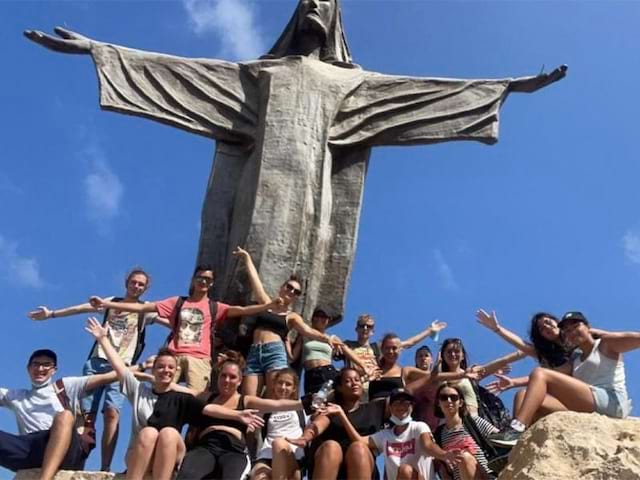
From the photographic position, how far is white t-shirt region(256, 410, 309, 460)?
19.1 ft

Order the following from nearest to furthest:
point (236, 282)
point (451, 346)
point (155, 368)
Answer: point (155, 368), point (451, 346), point (236, 282)

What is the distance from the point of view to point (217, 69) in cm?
1027

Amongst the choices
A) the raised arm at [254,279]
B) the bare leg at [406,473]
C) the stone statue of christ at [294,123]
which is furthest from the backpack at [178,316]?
the bare leg at [406,473]

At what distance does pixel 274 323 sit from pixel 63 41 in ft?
14.1

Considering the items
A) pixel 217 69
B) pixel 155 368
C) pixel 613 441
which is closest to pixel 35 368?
pixel 155 368

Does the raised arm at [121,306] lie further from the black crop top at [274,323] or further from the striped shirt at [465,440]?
the striped shirt at [465,440]

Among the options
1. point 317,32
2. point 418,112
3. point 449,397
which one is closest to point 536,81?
point 418,112

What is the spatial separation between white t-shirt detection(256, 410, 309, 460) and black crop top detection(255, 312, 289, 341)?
64.6 inches

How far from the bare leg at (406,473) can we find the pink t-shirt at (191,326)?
86.5 inches

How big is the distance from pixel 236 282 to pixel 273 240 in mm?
617

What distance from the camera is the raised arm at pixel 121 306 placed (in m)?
7.12

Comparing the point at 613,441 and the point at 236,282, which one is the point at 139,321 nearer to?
the point at 236,282

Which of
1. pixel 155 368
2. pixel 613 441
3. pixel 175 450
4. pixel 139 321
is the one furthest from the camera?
pixel 139 321

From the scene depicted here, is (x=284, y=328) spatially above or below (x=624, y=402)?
above
